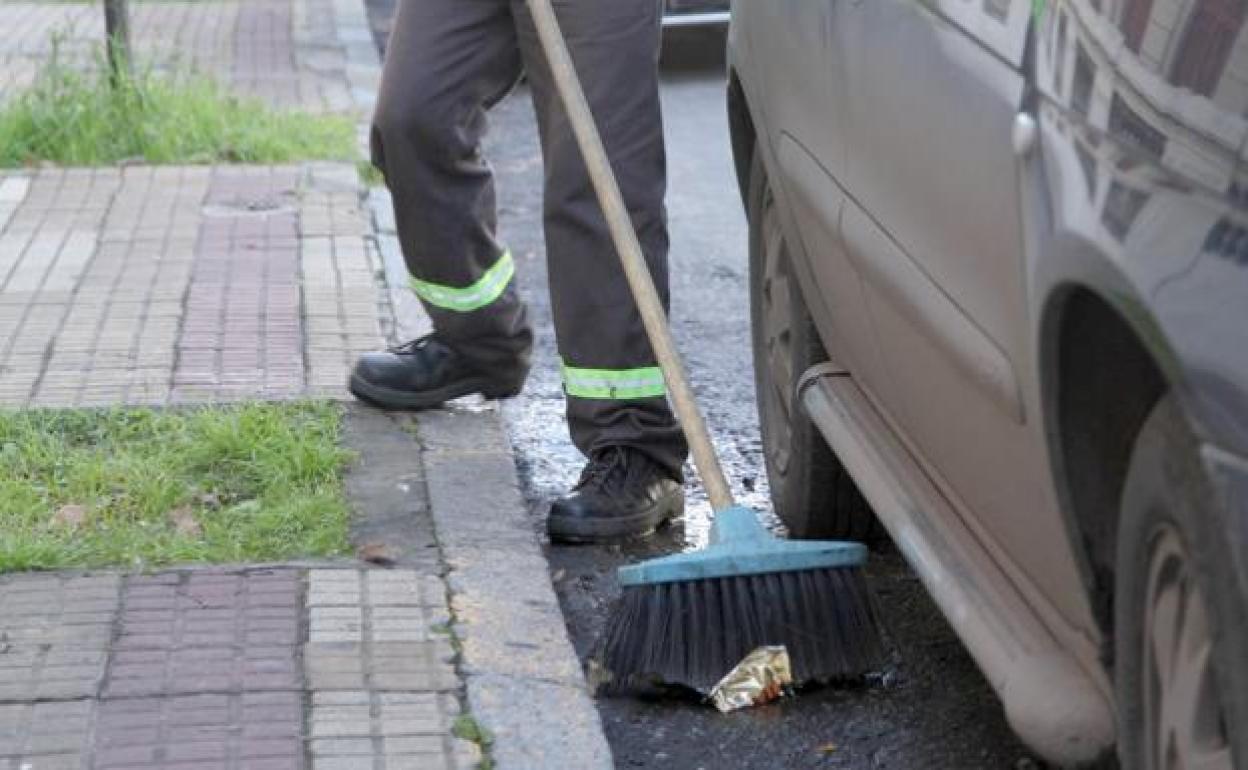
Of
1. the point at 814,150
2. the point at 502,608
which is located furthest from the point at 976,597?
the point at 502,608

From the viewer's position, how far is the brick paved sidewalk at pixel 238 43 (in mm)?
10172

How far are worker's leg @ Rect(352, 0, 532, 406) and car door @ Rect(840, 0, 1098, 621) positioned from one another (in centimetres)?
139

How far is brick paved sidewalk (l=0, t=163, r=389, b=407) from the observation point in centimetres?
558

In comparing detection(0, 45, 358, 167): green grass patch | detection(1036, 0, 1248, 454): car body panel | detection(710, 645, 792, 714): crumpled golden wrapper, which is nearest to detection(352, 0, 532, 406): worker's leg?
detection(710, 645, 792, 714): crumpled golden wrapper

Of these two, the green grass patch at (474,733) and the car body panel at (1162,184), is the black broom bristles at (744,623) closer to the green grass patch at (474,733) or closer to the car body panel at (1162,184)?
the green grass patch at (474,733)

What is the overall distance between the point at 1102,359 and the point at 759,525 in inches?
52.0

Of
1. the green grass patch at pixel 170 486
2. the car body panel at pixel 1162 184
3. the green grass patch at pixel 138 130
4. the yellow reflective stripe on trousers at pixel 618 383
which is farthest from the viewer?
the green grass patch at pixel 138 130

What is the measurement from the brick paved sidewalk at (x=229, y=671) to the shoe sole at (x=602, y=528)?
511mm

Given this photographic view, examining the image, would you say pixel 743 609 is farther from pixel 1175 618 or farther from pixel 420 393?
pixel 420 393

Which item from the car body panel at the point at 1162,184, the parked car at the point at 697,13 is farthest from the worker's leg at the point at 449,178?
the parked car at the point at 697,13

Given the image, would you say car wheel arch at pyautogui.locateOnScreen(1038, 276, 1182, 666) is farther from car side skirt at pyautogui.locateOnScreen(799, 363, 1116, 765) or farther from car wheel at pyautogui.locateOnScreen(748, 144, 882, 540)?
car wheel at pyautogui.locateOnScreen(748, 144, 882, 540)

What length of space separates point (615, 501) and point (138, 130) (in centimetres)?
421

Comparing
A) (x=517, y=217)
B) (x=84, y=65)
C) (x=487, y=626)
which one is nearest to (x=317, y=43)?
(x=84, y=65)

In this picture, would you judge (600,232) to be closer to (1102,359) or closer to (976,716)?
(976,716)
